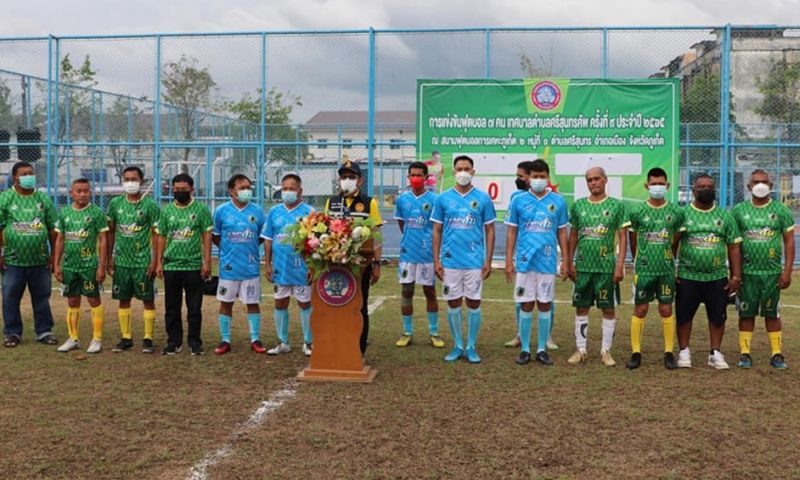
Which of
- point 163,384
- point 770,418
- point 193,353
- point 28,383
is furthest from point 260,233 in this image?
point 770,418

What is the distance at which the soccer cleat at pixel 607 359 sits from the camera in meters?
7.71

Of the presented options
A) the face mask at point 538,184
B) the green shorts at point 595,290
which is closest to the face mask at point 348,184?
the face mask at point 538,184

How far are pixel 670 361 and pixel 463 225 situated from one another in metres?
2.32

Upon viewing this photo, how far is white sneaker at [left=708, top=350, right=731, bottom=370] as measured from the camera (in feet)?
24.9

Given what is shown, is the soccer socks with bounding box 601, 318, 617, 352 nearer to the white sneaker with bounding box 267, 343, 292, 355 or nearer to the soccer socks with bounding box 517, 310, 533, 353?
the soccer socks with bounding box 517, 310, 533, 353

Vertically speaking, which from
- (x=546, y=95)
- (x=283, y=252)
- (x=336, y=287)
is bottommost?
(x=336, y=287)

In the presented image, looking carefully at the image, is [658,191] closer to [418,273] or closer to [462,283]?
[462,283]

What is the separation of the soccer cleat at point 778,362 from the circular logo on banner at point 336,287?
13.1ft

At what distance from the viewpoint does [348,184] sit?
7.59 meters

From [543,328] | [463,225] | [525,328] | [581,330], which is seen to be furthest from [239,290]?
[581,330]

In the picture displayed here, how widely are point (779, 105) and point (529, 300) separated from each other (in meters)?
10.5

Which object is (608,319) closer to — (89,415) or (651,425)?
(651,425)

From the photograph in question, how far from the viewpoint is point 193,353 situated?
818cm

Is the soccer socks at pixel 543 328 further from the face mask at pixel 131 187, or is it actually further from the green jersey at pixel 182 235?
the face mask at pixel 131 187
